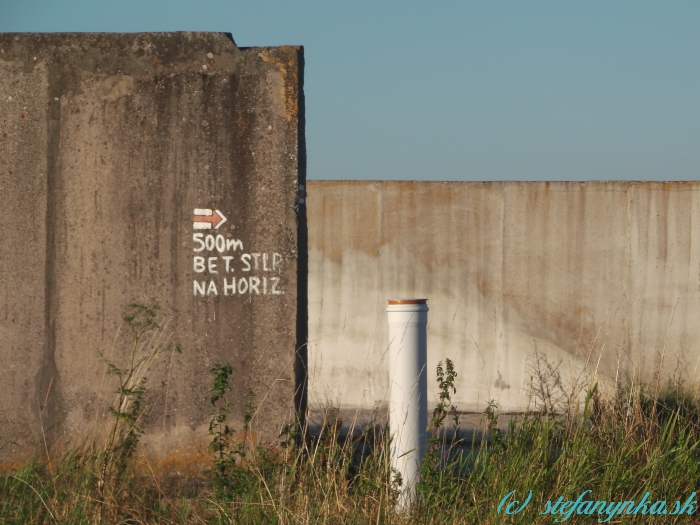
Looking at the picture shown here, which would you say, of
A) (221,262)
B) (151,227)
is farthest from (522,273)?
(151,227)

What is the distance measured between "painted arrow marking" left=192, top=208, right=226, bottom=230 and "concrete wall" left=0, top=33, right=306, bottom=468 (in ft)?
0.07

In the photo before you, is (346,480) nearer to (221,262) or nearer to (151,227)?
(221,262)

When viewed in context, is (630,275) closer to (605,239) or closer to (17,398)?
(605,239)

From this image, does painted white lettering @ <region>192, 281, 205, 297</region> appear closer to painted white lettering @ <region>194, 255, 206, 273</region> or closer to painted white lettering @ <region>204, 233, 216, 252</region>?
painted white lettering @ <region>194, 255, 206, 273</region>

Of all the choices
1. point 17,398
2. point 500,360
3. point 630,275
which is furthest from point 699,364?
point 17,398

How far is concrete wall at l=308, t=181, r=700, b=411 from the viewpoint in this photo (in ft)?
26.9

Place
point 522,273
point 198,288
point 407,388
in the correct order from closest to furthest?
point 407,388 → point 198,288 → point 522,273

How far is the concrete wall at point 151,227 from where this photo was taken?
445 cm

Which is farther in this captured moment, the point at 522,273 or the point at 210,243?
the point at 522,273

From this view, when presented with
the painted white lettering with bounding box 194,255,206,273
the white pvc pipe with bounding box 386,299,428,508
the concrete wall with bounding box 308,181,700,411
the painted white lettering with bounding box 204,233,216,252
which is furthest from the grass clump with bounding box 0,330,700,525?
the concrete wall with bounding box 308,181,700,411

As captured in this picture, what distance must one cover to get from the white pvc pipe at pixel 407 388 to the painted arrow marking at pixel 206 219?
1069mm

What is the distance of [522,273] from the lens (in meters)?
8.30

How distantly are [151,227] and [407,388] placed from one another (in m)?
1.58

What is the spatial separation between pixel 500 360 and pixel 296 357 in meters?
4.28
